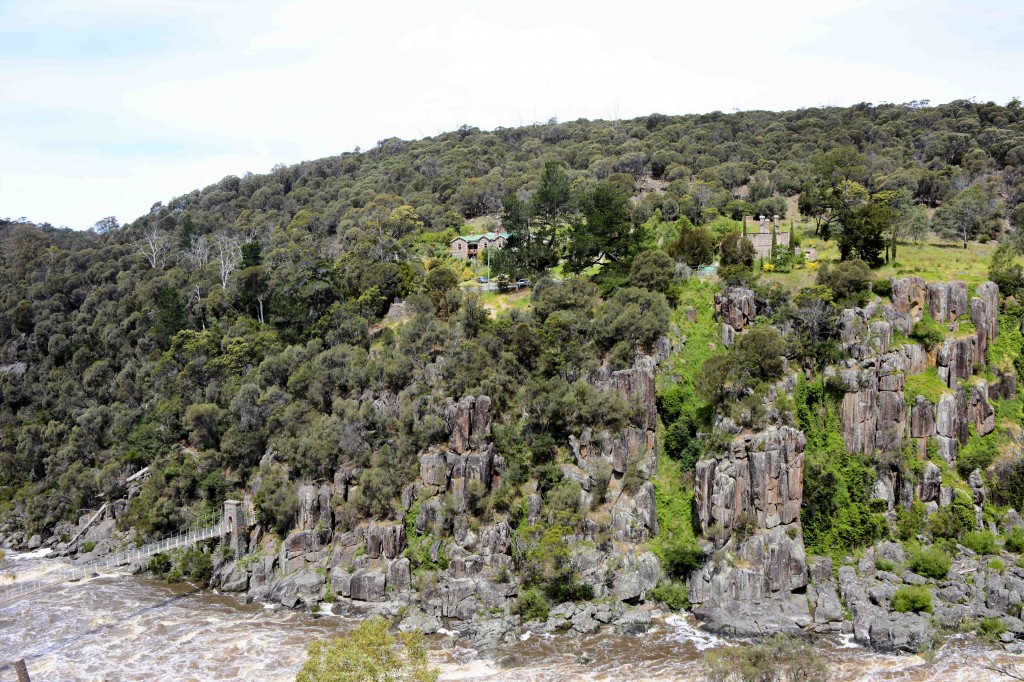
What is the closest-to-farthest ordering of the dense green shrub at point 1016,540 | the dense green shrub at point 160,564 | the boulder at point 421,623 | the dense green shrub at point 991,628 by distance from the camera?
the dense green shrub at point 991,628 < the boulder at point 421,623 < the dense green shrub at point 1016,540 < the dense green shrub at point 160,564

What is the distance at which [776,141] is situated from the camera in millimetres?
100500

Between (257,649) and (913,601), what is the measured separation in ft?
103

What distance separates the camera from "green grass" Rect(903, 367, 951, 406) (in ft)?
146

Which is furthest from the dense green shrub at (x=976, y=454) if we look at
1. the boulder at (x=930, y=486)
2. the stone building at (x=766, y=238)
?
the stone building at (x=766, y=238)

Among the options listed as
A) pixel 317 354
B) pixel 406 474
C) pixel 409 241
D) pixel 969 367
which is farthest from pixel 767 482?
pixel 409 241

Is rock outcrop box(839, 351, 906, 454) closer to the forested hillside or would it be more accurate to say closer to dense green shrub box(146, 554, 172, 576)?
the forested hillside

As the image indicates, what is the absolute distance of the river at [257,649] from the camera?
112 ft

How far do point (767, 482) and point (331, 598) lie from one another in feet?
80.1

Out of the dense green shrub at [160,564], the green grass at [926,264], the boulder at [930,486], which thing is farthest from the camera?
the green grass at [926,264]

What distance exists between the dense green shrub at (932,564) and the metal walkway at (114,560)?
39525 mm

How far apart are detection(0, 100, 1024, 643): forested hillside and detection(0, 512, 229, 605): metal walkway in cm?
301

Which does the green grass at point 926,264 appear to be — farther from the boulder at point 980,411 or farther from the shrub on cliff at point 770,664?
the shrub on cliff at point 770,664

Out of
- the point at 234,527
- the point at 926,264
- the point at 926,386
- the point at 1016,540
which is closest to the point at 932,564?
the point at 1016,540

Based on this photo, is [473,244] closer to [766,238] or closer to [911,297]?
[766,238]
